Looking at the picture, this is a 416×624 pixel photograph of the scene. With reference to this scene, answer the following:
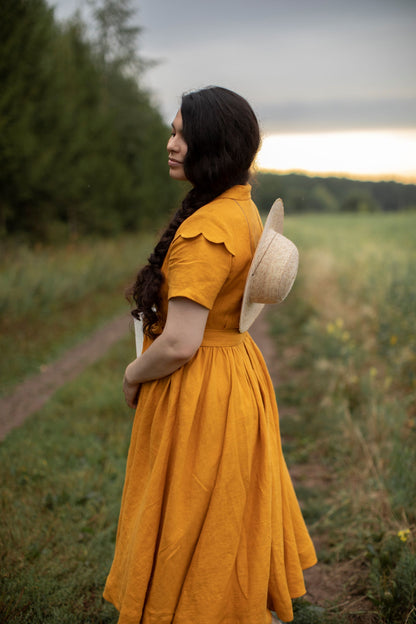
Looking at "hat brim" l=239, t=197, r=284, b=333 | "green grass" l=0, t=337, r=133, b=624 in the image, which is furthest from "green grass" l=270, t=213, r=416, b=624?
"hat brim" l=239, t=197, r=284, b=333

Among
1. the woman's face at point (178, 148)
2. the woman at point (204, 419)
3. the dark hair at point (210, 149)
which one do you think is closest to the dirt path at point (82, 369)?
the woman at point (204, 419)

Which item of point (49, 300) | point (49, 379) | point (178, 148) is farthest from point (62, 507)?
point (49, 300)

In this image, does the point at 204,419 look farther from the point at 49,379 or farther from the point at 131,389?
the point at 49,379

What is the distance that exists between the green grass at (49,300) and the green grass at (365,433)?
2.24 m

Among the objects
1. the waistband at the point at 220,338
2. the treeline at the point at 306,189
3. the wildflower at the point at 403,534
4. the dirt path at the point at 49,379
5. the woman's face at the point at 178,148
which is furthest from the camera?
the dirt path at the point at 49,379

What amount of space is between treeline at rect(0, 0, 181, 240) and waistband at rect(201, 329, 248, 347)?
7.42 metres

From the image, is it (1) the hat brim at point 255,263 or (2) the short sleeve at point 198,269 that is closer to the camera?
(2) the short sleeve at point 198,269

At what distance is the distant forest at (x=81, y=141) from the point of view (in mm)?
8203

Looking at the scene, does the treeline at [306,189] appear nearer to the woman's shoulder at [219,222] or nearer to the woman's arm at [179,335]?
the woman's shoulder at [219,222]

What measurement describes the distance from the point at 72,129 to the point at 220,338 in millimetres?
11211

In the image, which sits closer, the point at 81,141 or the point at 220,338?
the point at 220,338

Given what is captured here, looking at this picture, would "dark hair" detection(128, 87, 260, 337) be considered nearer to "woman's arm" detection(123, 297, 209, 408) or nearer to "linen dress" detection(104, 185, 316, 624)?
"linen dress" detection(104, 185, 316, 624)

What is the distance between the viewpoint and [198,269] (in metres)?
1.48

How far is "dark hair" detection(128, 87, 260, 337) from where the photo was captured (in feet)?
5.02
